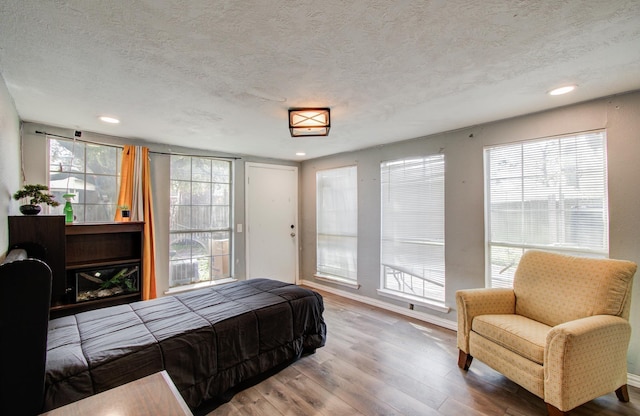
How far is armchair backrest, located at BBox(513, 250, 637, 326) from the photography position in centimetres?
200

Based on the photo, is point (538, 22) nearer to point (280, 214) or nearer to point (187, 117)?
point (187, 117)

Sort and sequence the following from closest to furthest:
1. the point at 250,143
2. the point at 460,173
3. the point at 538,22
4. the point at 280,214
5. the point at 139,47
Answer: the point at 538,22, the point at 139,47, the point at 460,173, the point at 250,143, the point at 280,214

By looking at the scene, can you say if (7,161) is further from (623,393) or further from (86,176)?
(623,393)

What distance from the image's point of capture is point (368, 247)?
4.28 m

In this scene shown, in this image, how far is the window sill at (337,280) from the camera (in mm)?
4454

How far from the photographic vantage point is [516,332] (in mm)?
2090

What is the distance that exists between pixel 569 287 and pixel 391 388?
1664 mm

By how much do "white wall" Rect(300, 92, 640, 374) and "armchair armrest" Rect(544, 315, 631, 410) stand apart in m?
0.59

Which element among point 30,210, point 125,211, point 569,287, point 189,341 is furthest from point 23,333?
point 569,287

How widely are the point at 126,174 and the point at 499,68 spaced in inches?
159

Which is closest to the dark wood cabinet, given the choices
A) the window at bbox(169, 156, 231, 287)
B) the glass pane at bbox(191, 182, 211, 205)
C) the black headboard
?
the window at bbox(169, 156, 231, 287)

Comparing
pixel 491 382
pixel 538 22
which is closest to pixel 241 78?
pixel 538 22

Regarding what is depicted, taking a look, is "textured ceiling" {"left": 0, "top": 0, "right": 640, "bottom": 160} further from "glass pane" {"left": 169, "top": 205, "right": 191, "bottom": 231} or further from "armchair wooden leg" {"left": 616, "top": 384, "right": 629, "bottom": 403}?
"armchair wooden leg" {"left": 616, "top": 384, "right": 629, "bottom": 403}

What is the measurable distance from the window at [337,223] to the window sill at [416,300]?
646mm
